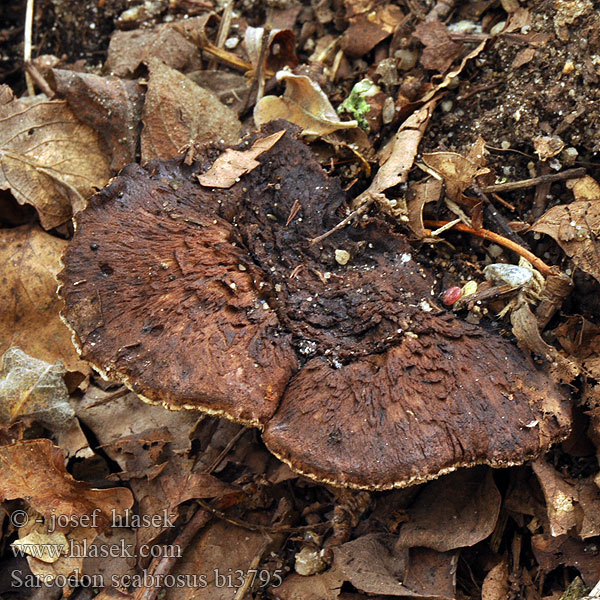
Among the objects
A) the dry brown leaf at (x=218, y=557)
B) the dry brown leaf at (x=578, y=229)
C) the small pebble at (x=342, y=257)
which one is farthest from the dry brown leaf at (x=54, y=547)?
the dry brown leaf at (x=578, y=229)

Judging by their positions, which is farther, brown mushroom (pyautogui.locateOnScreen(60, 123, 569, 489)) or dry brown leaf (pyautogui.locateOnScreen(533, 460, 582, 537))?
dry brown leaf (pyautogui.locateOnScreen(533, 460, 582, 537))

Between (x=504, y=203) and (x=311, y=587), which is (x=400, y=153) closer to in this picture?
(x=504, y=203)

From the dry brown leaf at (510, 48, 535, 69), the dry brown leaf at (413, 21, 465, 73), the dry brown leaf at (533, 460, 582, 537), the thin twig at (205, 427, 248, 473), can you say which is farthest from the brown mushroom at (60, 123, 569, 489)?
the dry brown leaf at (510, 48, 535, 69)

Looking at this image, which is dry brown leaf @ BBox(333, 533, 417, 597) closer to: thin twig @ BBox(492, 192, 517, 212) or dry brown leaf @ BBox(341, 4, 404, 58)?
thin twig @ BBox(492, 192, 517, 212)

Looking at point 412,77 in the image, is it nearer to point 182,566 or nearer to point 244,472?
point 244,472

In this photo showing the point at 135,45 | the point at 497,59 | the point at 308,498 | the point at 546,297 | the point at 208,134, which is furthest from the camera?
the point at 135,45

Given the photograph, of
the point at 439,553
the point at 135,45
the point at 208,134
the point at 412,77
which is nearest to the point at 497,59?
the point at 412,77

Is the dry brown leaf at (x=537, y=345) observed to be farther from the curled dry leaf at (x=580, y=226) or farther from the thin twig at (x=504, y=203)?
the thin twig at (x=504, y=203)
